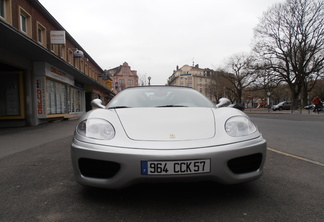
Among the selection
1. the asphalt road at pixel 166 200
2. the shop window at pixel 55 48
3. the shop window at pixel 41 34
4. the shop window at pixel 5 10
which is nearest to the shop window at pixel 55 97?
the shop window at pixel 55 48

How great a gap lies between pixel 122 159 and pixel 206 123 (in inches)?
35.9

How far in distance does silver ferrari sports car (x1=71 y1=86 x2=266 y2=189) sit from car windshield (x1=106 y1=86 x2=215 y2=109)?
499mm

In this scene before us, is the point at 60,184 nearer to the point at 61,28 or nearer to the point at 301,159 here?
the point at 301,159

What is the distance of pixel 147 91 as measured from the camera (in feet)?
11.3

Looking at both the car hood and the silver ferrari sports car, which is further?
the car hood

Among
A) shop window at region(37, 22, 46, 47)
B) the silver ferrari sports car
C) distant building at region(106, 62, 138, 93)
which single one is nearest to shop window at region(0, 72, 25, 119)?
shop window at region(37, 22, 46, 47)

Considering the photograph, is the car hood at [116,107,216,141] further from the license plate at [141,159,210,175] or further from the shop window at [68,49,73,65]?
the shop window at [68,49,73,65]

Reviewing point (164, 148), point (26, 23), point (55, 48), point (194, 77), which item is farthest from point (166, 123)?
point (194, 77)

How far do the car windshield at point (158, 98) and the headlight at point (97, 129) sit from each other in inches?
23.7

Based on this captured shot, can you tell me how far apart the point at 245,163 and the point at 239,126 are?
373 mm

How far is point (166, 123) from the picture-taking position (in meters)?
2.27

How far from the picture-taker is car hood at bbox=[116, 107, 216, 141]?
209cm

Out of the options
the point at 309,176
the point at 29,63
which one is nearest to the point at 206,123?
the point at 309,176

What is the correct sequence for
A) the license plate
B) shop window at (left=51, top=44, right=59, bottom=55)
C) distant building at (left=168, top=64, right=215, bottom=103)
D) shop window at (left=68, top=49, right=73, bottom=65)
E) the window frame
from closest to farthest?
the license plate → the window frame → shop window at (left=51, top=44, right=59, bottom=55) → shop window at (left=68, top=49, right=73, bottom=65) → distant building at (left=168, top=64, right=215, bottom=103)
